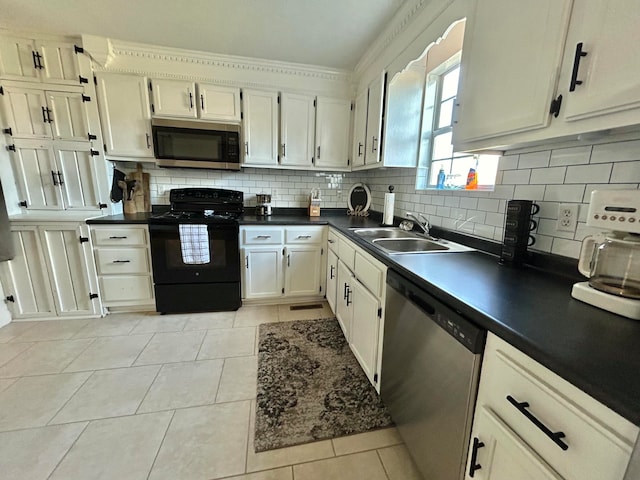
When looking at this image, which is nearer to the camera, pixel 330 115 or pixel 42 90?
pixel 42 90

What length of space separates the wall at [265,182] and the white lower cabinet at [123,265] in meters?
0.63

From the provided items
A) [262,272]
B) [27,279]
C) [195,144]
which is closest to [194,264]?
[262,272]

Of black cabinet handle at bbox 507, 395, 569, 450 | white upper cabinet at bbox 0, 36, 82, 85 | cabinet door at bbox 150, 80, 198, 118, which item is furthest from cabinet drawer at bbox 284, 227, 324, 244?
white upper cabinet at bbox 0, 36, 82, 85

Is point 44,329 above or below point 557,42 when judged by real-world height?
below

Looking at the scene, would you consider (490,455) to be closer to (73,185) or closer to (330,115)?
(330,115)

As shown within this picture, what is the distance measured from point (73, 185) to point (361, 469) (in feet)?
10.6

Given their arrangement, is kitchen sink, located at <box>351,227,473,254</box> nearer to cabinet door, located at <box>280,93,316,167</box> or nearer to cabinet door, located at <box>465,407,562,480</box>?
cabinet door, located at <box>465,407,562,480</box>

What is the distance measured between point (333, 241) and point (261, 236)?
722 millimetres

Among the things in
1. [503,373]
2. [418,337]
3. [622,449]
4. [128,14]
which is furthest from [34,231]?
[622,449]

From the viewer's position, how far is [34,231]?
2342 mm

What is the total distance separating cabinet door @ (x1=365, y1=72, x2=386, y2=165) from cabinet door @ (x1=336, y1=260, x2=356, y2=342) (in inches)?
39.6

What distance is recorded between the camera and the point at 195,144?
2.63 meters

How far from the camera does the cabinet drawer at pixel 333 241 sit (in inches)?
94.7

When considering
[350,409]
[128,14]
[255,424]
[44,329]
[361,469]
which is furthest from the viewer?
[44,329]
